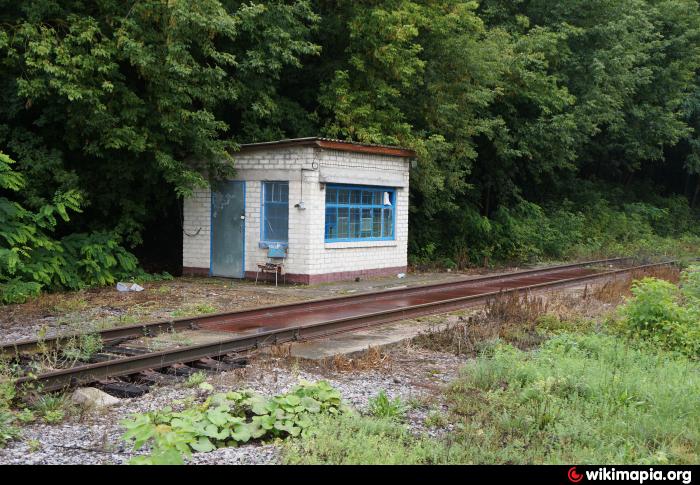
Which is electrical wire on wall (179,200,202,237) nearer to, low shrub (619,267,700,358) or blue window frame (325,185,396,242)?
blue window frame (325,185,396,242)

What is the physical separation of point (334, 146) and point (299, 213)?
188 centimetres

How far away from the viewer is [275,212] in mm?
18703

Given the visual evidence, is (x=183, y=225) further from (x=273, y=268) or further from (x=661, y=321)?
(x=661, y=321)

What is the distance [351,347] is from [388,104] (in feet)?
41.3

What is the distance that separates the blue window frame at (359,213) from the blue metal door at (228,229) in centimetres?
225

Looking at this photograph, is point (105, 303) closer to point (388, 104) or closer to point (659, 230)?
point (388, 104)

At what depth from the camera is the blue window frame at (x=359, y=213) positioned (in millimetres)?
19078

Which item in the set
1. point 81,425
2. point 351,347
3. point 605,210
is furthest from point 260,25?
point 605,210

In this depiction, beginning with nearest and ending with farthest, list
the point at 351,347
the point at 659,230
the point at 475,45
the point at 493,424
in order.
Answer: the point at 493,424
the point at 351,347
the point at 475,45
the point at 659,230

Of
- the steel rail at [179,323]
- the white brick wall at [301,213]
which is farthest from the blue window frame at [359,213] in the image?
the steel rail at [179,323]

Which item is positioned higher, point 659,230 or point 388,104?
point 388,104

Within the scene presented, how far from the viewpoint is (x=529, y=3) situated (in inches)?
1264
